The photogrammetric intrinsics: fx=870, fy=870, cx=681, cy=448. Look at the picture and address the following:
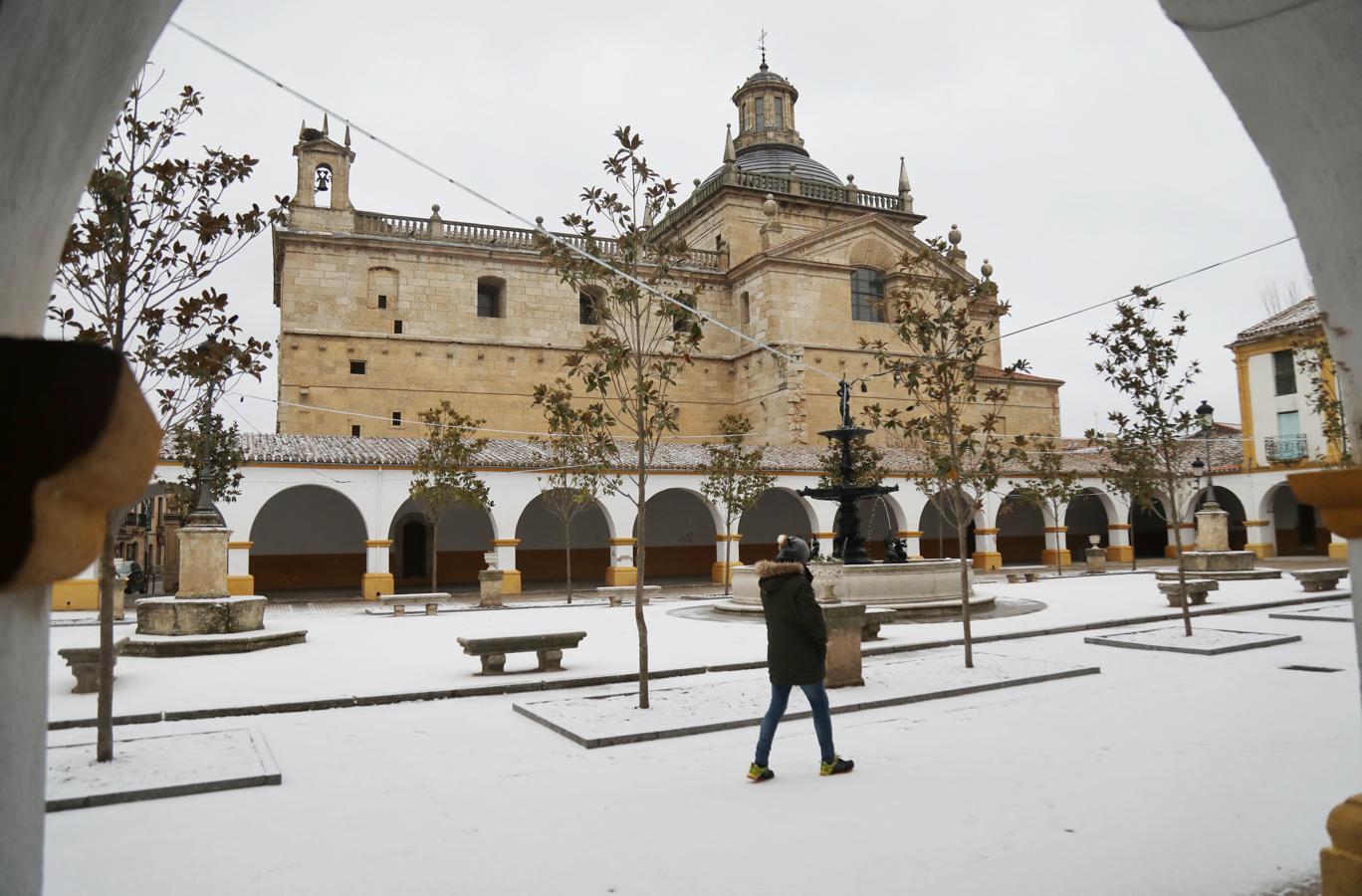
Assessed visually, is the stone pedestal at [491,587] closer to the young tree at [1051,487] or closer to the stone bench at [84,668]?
the stone bench at [84,668]

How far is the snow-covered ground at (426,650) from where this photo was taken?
8.38 metres

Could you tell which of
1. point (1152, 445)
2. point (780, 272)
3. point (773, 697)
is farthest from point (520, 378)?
point (773, 697)

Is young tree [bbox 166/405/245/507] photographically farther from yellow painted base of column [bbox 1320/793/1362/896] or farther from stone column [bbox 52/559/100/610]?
yellow painted base of column [bbox 1320/793/1362/896]

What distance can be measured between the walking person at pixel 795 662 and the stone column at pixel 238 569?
17.8 meters

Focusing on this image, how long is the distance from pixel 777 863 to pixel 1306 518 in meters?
36.5

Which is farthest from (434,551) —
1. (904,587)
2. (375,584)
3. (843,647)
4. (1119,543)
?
(1119,543)

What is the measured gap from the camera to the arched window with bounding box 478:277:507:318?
31156 millimetres

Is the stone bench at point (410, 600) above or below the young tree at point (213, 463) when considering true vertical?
below

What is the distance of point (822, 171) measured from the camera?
3731 centimetres

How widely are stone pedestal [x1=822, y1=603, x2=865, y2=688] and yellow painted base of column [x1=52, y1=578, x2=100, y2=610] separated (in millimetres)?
16728

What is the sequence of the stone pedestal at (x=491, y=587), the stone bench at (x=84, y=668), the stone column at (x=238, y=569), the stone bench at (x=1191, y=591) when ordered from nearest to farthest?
1. the stone bench at (x=84, y=668)
2. the stone bench at (x=1191, y=591)
3. the stone pedestal at (x=491, y=587)
4. the stone column at (x=238, y=569)

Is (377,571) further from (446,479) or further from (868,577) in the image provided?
(868,577)

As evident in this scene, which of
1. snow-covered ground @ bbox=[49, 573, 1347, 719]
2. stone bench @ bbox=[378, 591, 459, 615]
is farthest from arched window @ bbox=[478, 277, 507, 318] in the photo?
stone bench @ bbox=[378, 591, 459, 615]

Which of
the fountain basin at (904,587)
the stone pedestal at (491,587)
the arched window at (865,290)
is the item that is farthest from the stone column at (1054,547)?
the stone pedestal at (491,587)
